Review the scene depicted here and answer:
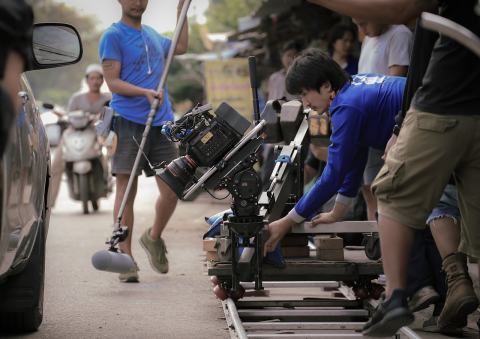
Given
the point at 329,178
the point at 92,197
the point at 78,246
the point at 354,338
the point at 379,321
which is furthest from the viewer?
the point at 92,197

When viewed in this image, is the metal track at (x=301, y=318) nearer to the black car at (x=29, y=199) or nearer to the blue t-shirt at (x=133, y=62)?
the black car at (x=29, y=199)

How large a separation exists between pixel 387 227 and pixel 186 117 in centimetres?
169

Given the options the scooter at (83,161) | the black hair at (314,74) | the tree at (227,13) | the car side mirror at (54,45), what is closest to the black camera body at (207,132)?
the black hair at (314,74)

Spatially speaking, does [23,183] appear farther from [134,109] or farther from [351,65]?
[351,65]

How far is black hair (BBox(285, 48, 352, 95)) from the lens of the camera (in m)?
4.48

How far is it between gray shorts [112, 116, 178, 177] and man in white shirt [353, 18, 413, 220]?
1642 mm

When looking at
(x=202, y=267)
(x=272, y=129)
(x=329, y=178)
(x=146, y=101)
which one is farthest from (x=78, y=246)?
(x=329, y=178)

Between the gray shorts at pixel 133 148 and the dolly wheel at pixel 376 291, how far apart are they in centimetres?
230

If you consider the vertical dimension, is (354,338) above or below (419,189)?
below

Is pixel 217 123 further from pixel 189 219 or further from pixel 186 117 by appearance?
pixel 189 219

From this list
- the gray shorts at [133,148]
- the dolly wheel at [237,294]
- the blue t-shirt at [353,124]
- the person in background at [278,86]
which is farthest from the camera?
the person in background at [278,86]

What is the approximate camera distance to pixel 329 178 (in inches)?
171

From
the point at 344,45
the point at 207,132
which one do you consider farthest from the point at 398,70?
the point at 207,132

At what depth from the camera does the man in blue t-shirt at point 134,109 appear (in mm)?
6332
